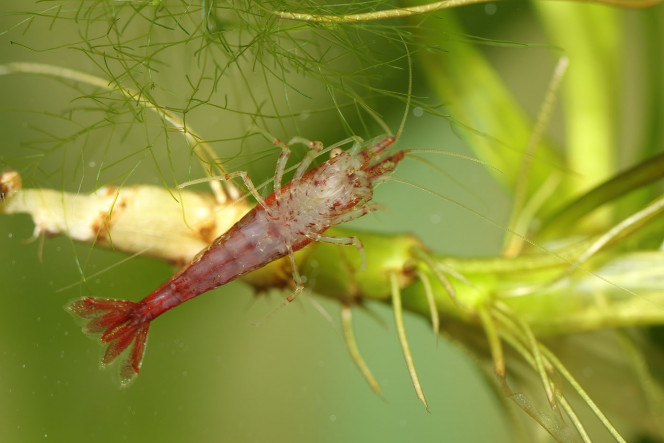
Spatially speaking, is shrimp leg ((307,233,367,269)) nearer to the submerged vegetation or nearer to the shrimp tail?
the submerged vegetation

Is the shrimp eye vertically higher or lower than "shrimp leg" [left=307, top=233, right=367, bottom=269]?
higher

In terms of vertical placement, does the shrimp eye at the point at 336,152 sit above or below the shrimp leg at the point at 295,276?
above

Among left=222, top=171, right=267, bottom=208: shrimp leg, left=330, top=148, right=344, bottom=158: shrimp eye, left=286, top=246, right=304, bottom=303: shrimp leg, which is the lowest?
left=286, top=246, right=304, bottom=303: shrimp leg

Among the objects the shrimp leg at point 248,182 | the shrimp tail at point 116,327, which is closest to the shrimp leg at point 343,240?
the shrimp leg at point 248,182

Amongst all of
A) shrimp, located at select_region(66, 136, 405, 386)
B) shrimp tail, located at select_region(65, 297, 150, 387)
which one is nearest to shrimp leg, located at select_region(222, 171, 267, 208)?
shrimp, located at select_region(66, 136, 405, 386)

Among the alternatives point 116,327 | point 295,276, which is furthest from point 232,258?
point 116,327

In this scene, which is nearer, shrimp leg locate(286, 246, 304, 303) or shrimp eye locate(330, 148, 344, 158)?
shrimp leg locate(286, 246, 304, 303)

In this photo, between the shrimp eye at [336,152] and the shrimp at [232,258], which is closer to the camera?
the shrimp at [232,258]

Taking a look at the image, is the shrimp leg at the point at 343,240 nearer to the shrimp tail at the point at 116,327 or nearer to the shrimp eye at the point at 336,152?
the shrimp eye at the point at 336,152

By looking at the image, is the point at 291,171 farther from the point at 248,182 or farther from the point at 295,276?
the point at 295,276
